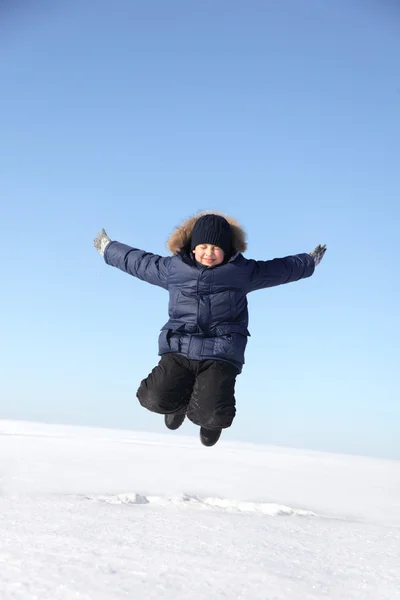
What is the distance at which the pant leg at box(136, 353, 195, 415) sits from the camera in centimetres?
483

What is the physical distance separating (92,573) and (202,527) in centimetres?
211

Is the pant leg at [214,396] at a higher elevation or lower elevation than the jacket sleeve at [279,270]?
lower

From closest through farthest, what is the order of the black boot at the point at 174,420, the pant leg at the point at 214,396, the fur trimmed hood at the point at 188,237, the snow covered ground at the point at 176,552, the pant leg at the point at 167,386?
the snow covered ground at the point at 176,552 → the pant leg at the point at 214,396 → the pant leg at the point at 167,386 → the fur trimmed hood at the point at 188,237 → the black boot at the point at 174,420

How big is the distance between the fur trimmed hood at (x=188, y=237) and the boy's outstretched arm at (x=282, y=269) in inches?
7.0

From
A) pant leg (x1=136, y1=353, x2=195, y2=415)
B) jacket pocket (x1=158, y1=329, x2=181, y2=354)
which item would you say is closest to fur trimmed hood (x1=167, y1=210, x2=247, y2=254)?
jacket pocket (x1=158, y1=329, x2=181, y2=354)

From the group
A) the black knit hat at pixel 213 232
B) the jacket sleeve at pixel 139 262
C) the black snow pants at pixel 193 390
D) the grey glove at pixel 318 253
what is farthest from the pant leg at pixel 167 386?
the grey glove at pixel 318 253

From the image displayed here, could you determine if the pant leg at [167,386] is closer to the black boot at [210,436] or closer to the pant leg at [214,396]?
the pant leg at [214,396]

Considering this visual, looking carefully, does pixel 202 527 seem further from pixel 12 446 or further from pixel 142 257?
pixel 12 446

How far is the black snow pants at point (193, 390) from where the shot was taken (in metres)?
4.71

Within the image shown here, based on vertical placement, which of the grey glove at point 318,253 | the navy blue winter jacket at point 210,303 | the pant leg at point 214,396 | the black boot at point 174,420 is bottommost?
the black boot at point 174,420

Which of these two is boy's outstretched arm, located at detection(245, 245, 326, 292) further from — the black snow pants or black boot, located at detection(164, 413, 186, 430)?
black boot, located at detection(164, 413, 186, 430)

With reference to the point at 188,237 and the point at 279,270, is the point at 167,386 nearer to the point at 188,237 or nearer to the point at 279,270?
the point at 188,237

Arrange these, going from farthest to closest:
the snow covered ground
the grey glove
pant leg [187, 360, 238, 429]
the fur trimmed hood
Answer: the grey glove < the fur trimmed hood < pant leg [187, 360, 238, 429] < the snow covered ground

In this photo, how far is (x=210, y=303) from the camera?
477 cm
